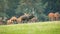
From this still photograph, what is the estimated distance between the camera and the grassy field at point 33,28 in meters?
3.53

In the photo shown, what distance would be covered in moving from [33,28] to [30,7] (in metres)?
0.50

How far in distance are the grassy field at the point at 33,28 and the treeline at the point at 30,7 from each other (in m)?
0.20

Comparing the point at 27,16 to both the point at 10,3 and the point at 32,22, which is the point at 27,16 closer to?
the point at 32,22

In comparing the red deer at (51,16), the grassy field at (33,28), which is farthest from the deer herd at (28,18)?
the grassy field at (33,28)

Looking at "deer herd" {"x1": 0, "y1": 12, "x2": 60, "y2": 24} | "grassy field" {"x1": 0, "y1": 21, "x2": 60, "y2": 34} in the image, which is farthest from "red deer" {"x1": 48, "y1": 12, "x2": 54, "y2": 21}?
"grassy field" {"x1": 0, "y1": 21, "x2": 60, "y2": 34}

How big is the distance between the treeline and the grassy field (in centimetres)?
20

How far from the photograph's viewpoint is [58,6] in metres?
3.89

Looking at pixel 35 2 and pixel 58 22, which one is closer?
pixel 58 22

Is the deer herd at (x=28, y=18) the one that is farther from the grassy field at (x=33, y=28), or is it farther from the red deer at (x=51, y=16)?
the grassy field at (x=33, y=28)

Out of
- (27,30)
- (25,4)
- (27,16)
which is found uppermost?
(25,4)

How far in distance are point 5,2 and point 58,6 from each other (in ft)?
3.50

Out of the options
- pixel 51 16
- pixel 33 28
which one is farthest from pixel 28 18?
pixel 51 16

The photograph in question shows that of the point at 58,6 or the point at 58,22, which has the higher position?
the point at 58,6

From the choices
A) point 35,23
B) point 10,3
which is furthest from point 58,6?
point 10,3
